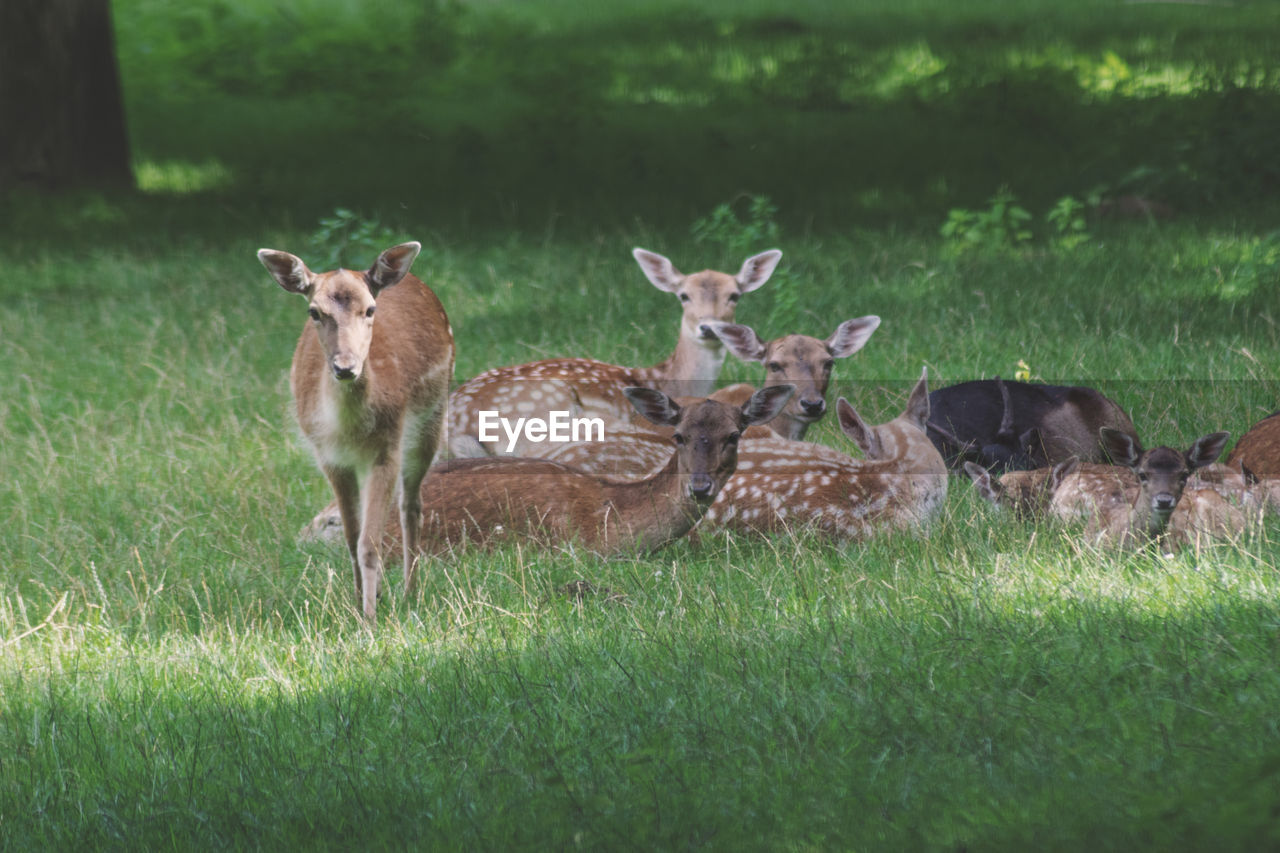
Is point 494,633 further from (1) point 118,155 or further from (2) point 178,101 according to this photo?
(2) point 178,101

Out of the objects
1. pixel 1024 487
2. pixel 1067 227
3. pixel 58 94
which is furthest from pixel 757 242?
pixel 58 94

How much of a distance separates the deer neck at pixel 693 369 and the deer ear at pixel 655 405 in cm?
176

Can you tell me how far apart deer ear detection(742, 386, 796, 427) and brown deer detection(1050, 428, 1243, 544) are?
1.17 metres

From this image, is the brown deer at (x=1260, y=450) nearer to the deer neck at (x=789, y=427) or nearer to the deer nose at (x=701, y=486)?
the deer neck at (x=789, y=427)

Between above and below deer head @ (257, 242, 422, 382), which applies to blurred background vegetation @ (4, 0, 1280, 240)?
below

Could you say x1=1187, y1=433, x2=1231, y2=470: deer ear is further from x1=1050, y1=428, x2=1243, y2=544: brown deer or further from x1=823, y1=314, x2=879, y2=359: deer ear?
x1=823, y1=314, x2=879, y2=359: deer ear

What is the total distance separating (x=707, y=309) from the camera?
852cm

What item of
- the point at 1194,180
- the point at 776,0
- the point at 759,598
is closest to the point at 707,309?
the point at 759,598

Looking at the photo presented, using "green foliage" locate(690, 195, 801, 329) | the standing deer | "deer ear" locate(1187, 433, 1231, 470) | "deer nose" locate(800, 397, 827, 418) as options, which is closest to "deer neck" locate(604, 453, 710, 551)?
the standing deer

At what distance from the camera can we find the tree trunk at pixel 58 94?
50.5ft

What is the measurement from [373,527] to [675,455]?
136 centimetres

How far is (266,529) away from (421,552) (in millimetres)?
1002

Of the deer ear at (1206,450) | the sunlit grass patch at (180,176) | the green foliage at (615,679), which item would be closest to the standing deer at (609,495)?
the green foliage at (615,679)

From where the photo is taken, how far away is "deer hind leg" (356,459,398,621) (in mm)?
5770
